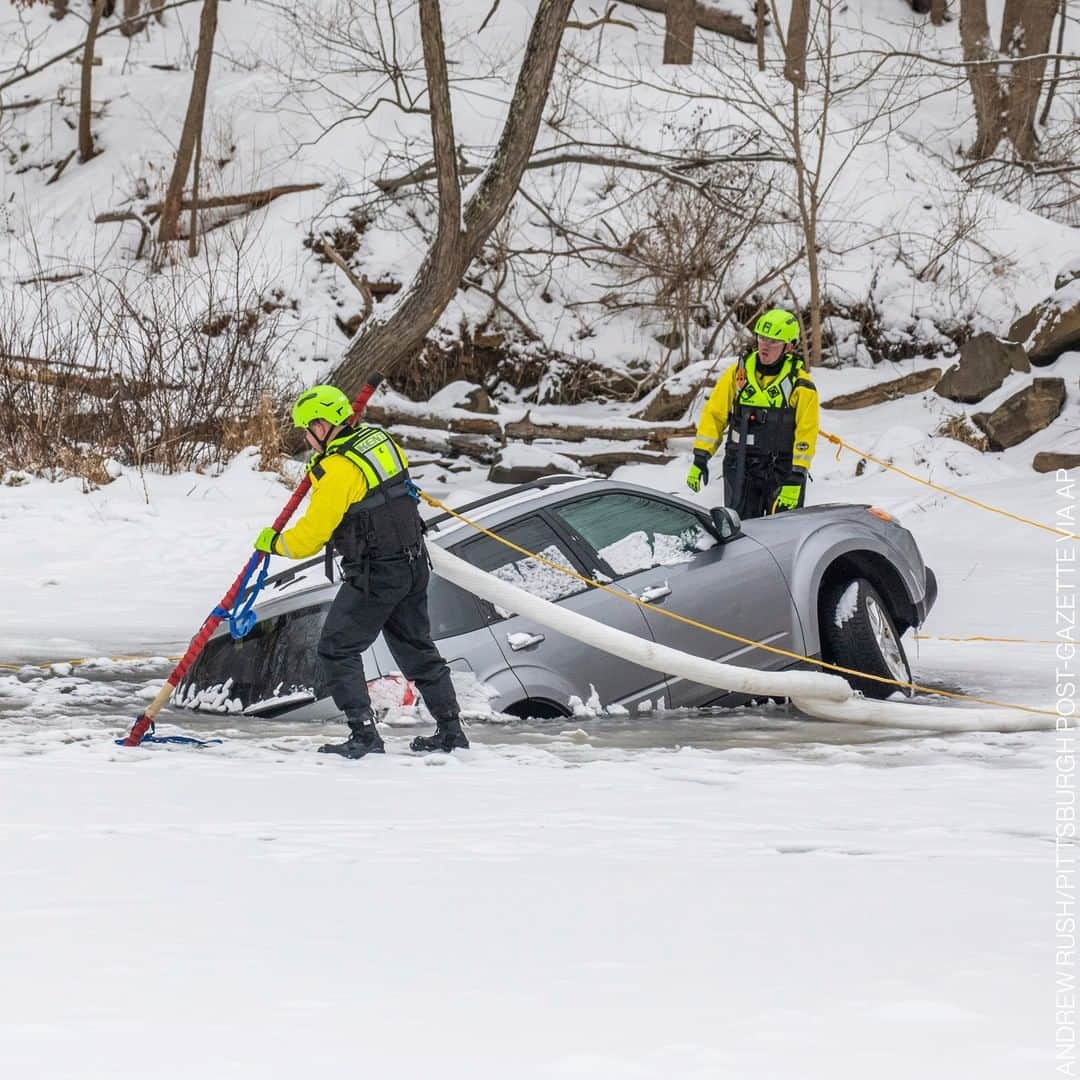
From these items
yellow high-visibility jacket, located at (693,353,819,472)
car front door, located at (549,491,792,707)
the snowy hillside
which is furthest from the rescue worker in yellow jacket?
the snowy hillside

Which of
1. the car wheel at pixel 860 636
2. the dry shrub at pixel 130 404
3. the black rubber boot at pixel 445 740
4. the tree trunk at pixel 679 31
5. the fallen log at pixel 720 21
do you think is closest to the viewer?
the black rubber boot at pixel 445 740

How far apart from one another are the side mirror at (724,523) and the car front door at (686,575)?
0.08 m

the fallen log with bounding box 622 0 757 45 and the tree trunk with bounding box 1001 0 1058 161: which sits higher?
the fallen log with bounding box 622 0 757 45

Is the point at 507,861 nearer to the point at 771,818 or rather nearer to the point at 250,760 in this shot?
the point at 771,818

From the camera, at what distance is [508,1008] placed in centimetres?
318

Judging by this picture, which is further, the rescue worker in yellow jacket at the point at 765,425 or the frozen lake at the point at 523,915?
the rescue worker in yellow jacket at the point at 765,425

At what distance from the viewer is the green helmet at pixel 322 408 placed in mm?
6199

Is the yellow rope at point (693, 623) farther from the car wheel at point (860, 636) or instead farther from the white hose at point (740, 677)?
the white hose at point (740, 677)

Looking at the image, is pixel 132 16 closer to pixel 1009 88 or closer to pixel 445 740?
pixel 1009 88

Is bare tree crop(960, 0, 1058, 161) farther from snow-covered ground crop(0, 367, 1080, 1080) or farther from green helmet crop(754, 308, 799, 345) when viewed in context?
snow-covered ground crop(0, 367, 1080, 1080)

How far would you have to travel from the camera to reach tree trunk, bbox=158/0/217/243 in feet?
76.3

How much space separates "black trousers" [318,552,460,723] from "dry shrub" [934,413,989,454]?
39.9 ft

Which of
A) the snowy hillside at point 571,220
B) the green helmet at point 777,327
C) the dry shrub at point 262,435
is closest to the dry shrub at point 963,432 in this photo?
the snowy hillside at point 571,220

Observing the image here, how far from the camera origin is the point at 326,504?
6121 millimetres
